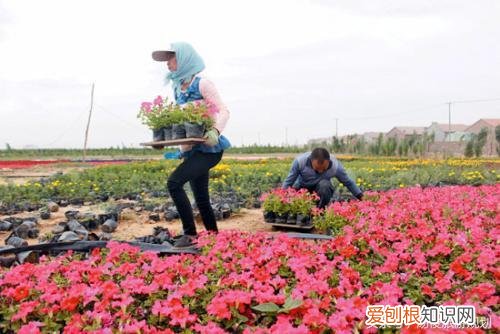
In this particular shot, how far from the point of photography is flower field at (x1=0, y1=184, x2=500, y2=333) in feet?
7.31

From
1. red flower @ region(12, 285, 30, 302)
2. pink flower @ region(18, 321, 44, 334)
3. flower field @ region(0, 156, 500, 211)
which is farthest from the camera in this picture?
flower field @ region(0, 156, 500, 211)

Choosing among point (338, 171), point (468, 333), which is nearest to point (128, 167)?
point (338, 171)

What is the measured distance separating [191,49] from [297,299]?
260cm

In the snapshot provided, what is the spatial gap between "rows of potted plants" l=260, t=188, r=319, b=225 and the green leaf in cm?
317

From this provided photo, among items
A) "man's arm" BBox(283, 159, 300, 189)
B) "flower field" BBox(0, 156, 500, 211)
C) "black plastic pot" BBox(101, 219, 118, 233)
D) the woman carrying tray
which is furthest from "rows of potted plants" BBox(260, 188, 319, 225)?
"flower field" BBox(0, 156, 500, 211)

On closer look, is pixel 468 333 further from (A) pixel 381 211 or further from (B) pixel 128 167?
(B) pixel 128 167

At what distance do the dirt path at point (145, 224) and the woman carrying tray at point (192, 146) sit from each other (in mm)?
1217

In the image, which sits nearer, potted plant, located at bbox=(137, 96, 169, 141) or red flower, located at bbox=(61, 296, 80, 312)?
red flower, located at bbox=(61, 296, 80, 312)

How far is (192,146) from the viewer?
4.24m

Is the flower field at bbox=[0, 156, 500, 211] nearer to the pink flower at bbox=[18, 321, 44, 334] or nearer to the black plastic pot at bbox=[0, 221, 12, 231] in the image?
the black plastic pot at bbox=[0, 221, 12, 231]

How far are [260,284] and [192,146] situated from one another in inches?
75.6

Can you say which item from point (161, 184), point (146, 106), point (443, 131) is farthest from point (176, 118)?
point (443, 131)

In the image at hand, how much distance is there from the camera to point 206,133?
13.5 feet

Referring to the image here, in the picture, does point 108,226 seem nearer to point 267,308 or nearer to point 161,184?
point 267,308
